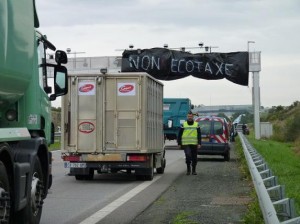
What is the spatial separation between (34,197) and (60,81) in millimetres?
1948

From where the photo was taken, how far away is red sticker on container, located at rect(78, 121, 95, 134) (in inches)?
613

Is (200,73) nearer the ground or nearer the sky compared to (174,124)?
nearer the sky

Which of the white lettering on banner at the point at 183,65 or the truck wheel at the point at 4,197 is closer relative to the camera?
the truck wheel at the point at 4,197

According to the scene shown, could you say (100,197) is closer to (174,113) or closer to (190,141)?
(190,141)

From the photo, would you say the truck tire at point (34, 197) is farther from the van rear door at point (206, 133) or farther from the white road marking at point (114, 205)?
the van rear door at point (206, 133)

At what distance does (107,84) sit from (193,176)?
12.4ft

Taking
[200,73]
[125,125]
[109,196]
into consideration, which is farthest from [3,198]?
[200,73]

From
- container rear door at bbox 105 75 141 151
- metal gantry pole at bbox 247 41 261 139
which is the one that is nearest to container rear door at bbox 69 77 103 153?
container rear door at bbox 105 75 141 151

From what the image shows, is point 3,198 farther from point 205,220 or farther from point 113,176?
point 113,176

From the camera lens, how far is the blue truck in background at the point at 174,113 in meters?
36.2

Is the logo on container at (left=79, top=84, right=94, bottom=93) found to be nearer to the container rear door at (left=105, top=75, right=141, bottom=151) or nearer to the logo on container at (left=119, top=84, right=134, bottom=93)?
the container rear door at (left=105, top=75, right=141, bottom=151)

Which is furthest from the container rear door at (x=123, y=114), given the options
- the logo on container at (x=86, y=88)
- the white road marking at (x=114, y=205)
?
the white road marking at (x=114, y=205)

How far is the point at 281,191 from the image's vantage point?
7816 millimetres

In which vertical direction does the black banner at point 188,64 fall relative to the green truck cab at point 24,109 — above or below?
above
